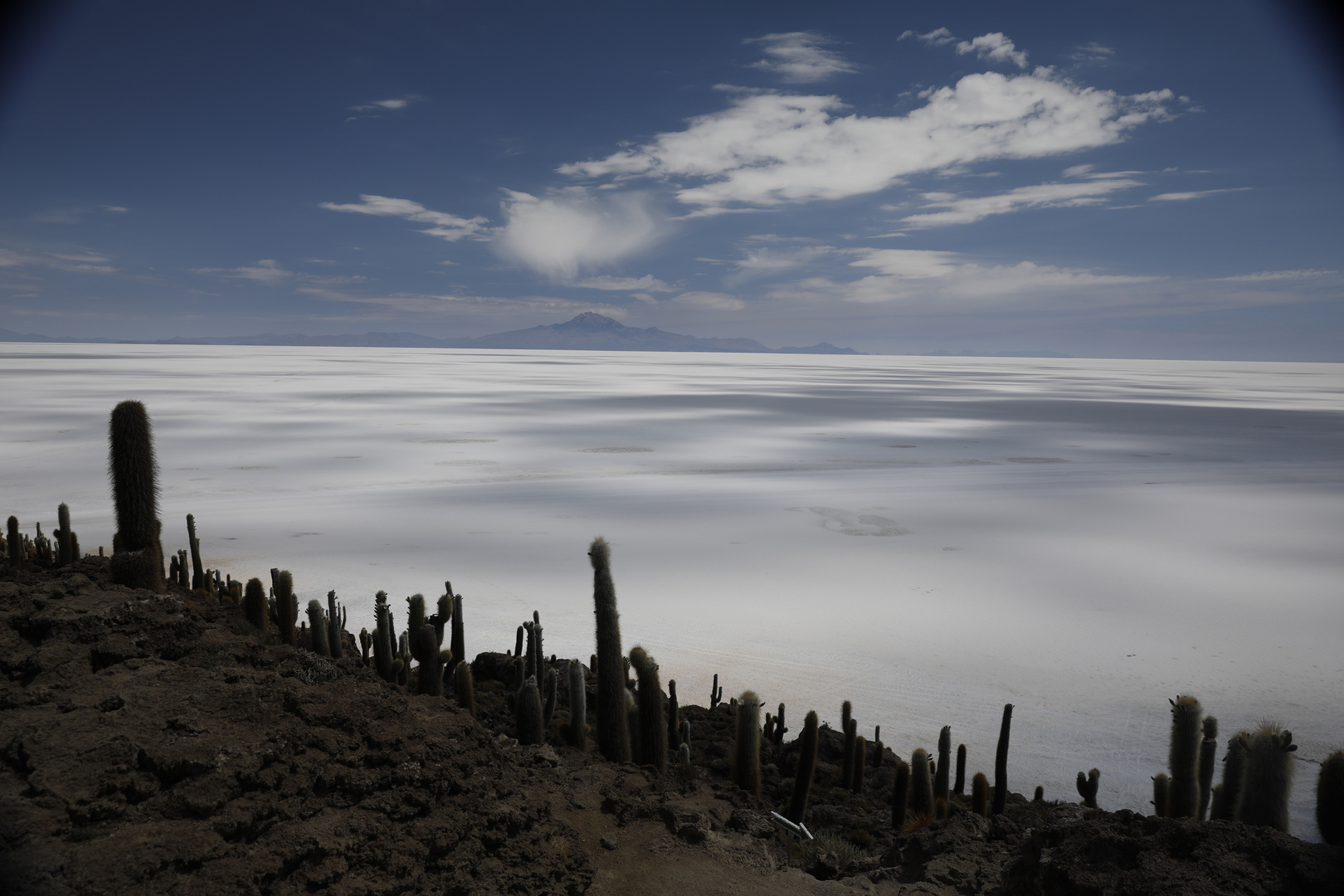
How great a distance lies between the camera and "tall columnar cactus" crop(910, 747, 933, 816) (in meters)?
5.18

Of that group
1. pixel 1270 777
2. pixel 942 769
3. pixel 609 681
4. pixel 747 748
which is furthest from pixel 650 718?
pixel 1270 777

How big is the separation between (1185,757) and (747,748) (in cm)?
265

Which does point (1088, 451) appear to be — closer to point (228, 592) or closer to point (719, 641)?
point (719, 641)

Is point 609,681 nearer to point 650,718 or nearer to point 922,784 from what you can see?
point 650,718

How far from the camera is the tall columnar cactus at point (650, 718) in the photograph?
5.54 meters

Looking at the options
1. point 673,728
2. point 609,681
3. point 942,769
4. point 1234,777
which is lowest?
point 942,769

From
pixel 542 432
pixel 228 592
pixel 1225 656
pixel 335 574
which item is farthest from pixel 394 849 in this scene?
pixel 542 432

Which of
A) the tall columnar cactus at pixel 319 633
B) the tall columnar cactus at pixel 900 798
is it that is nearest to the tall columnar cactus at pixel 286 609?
the tall columnar cactus at pixel 319 633

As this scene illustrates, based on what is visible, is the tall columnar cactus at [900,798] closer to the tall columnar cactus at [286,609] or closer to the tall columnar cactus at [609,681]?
the tall columnar cactus at [609,681]

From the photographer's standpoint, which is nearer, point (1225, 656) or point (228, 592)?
point (228, 592)

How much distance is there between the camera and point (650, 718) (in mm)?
5547

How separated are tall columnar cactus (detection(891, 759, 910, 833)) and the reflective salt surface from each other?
233cm

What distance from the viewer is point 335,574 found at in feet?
39.5

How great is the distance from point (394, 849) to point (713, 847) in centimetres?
162
